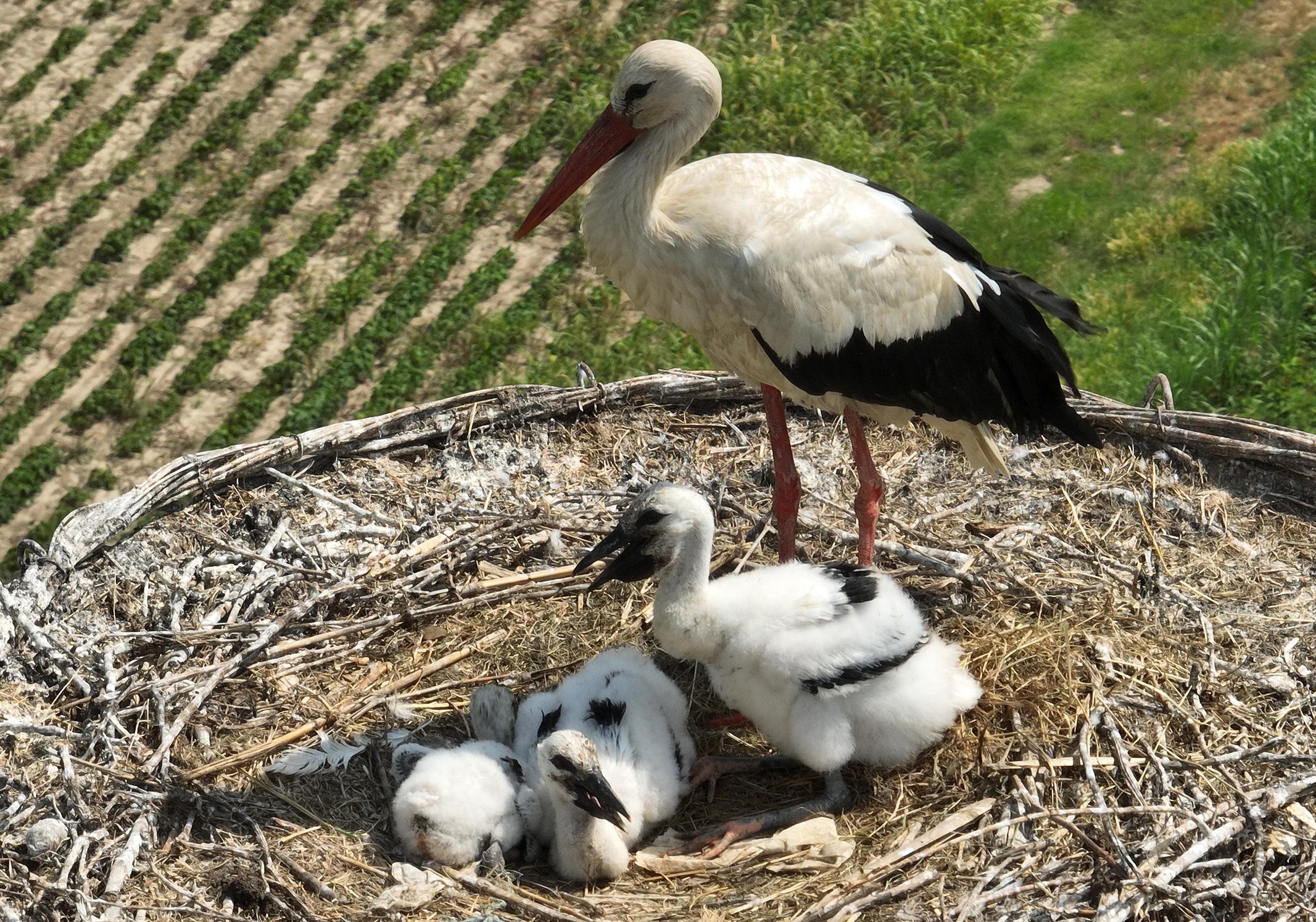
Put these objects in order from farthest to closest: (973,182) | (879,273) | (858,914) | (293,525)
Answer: (973,182)
(293,525)
(879,273)
(858,914)

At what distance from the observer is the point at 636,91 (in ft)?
15.5

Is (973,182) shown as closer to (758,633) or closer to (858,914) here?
(758,633)

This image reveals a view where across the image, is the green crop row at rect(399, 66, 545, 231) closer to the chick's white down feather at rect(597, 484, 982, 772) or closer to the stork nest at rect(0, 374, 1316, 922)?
the stork nest at rect(0, 374, 1316, 922)

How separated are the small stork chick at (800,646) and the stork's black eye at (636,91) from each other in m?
1.29

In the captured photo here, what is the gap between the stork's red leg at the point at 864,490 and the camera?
16.9 ft

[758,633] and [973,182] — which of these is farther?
[973,182]

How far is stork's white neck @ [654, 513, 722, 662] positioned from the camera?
451 cm

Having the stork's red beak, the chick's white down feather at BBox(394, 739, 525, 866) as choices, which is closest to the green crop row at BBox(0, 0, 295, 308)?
the stork's red beak

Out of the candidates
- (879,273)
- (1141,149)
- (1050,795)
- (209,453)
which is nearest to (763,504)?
(879,273)

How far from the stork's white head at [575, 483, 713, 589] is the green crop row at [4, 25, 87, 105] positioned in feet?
27.2

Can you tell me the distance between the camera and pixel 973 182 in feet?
29.4

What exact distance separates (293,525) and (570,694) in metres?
1.45

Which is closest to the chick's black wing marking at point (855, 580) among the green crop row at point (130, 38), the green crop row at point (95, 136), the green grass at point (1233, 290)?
the green grass at point (1233, 290)

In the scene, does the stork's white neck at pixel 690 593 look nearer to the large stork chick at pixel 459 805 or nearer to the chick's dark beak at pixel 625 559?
the chick's dark beak at pixel 625 559
